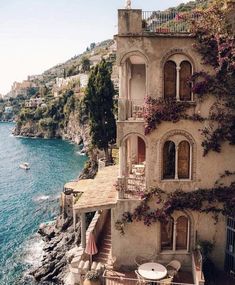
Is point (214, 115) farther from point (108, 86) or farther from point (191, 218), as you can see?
point (108, 86)

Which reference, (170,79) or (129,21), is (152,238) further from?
(129,21)

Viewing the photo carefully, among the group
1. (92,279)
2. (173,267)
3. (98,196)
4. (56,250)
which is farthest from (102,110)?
(92,279)

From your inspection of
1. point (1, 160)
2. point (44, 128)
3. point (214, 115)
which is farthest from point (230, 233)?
point (44, 128)

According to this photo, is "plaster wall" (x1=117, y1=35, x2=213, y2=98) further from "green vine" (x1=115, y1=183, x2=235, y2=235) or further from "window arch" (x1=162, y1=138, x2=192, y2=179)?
"green vine" (x1=115, y1=183, x2=235, y2=235)

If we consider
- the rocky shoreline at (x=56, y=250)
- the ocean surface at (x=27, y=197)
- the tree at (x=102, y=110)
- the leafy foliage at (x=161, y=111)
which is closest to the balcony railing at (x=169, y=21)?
the leafy foliage at (x=161, y=111)

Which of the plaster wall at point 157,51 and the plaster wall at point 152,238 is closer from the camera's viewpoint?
the plaster wall at point 157,51

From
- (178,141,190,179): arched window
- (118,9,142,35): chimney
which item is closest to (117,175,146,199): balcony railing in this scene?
(178,141,190,179): arched window

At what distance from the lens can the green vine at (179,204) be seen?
741 inches

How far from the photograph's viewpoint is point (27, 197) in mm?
55375

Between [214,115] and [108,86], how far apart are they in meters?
31.4

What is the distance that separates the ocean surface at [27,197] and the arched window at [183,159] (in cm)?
2016

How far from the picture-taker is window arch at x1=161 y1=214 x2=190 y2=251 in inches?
768

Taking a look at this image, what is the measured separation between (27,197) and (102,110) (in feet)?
63.0

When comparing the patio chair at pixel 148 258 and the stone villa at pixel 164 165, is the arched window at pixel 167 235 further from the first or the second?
the patio chair at pixel 148 258
